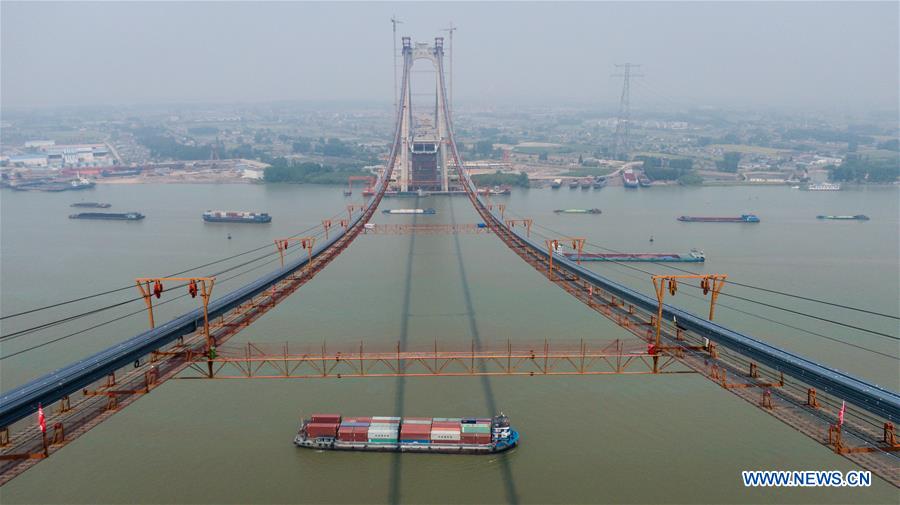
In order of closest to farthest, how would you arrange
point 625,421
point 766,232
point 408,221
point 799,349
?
point 625,421 < point 799,349 < point 766,232 < point 408,221

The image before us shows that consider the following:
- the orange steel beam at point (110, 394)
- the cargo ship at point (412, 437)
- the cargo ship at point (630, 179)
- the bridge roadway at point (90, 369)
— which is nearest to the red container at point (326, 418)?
the cargo ship at point (412, 437)

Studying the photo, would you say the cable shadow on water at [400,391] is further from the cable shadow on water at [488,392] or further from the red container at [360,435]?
the cable shadow on water at [488,392]

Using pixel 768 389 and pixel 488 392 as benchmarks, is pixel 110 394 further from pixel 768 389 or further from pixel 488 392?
pixel 768 389

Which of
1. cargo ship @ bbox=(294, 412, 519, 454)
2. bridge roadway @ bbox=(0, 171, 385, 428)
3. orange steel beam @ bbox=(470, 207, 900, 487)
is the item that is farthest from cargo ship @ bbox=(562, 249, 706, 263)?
bridge roadway @ bbox=(0, 171, 385, 428)

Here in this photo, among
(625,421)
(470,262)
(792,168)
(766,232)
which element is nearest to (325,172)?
Answer: (470,262)

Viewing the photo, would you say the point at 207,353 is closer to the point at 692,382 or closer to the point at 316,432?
the point at 316,432

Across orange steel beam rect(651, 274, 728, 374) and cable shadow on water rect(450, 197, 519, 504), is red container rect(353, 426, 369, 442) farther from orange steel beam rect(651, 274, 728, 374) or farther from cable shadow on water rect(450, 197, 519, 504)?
orange steel beam rect(651, 274, 728, 374)

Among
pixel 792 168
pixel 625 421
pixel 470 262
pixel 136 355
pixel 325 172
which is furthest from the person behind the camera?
pixel 792 168

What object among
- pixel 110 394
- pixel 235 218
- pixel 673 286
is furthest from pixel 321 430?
pixel 235 218
